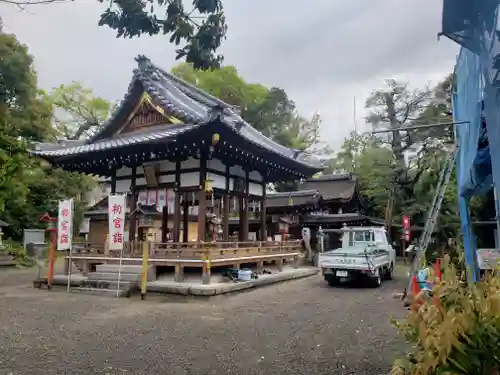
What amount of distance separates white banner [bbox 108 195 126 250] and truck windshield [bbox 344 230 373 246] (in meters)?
8.05

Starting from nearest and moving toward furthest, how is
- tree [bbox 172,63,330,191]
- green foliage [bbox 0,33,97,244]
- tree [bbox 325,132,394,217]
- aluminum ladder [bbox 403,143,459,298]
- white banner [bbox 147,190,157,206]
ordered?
aluminum ladder [bbox 403,143,459,298]
white banner [bbox 147,190,157,206]
green foliage [bbox 0,33,97,244]
tree [bbox 325,132,394,217]
tree [bbox 172,63,330,191]

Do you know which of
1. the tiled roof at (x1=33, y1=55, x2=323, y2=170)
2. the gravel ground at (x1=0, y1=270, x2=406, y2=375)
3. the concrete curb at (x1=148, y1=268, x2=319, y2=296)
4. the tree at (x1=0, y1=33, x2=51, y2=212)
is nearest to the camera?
the gravel ground at (x1=0, y1=270, x2=406, y2=375)

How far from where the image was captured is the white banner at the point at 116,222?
11.3 meters

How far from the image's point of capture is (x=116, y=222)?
37.0 feet

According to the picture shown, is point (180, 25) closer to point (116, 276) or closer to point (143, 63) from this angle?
point (116, 276)

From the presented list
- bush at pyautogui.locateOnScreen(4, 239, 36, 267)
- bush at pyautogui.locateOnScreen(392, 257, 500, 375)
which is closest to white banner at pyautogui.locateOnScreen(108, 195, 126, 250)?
bush at pyautogui.locateOnScreen(392, 257, 500, 375)

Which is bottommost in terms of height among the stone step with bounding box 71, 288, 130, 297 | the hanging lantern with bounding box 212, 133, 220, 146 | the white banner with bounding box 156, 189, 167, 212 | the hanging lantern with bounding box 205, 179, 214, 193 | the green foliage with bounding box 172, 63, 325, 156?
the stone step with bounding box 71, 288, 130, 297

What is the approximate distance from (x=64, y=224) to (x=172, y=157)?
12.7 ft

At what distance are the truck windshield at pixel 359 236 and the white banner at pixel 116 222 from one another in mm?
8046

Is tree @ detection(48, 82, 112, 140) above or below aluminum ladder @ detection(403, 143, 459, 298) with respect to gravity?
above

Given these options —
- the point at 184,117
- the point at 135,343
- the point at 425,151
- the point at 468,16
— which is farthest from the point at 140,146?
the point at 425,151

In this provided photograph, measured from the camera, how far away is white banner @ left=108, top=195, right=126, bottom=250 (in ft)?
36.9

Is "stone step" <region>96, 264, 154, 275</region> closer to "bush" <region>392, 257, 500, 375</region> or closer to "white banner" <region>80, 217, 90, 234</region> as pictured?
"bush" <region>392, 257, 500, 375</region>

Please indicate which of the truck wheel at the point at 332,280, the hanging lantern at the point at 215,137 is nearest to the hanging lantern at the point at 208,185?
the hanging lantern at the point at 215,137
